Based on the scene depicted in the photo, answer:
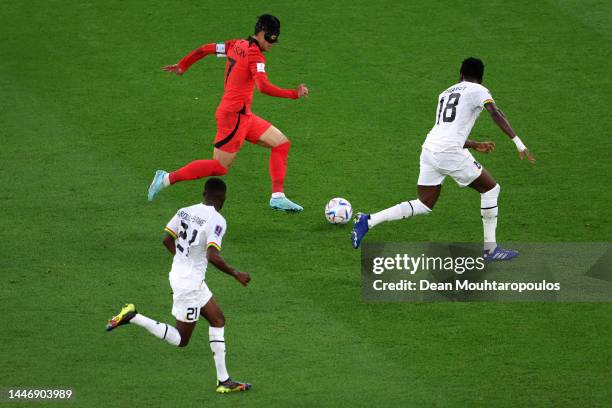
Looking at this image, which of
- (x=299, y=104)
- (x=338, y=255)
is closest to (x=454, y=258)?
(x=338, y=255)

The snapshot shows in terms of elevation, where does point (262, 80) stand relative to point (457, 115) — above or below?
above

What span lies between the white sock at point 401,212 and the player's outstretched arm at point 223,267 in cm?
365

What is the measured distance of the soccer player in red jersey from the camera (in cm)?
1430

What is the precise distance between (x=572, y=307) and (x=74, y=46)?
1103 centimetres

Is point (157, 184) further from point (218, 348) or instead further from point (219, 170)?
point (218, 348)

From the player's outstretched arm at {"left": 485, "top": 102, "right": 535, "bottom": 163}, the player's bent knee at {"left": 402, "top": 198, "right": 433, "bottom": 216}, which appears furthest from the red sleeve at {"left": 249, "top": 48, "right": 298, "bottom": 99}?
the player's outstretched arm at {"left": 485, "top": 102, "right": 535, "bottom": 163}

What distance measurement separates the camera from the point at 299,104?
1866 cm

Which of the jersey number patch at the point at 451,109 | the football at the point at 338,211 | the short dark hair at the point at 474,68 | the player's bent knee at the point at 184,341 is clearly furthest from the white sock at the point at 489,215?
the player's bent knee at the point at 184,341

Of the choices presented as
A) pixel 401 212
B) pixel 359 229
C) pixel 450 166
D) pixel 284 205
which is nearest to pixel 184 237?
pixel 359 229

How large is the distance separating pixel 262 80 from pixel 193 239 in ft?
13.5

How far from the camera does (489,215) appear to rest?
43.2 ft

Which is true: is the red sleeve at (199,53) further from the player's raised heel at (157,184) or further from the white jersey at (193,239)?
the white jersey at (193,239)

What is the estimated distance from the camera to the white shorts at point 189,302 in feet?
33.8

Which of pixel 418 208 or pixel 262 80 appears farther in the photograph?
pixel 262 80
